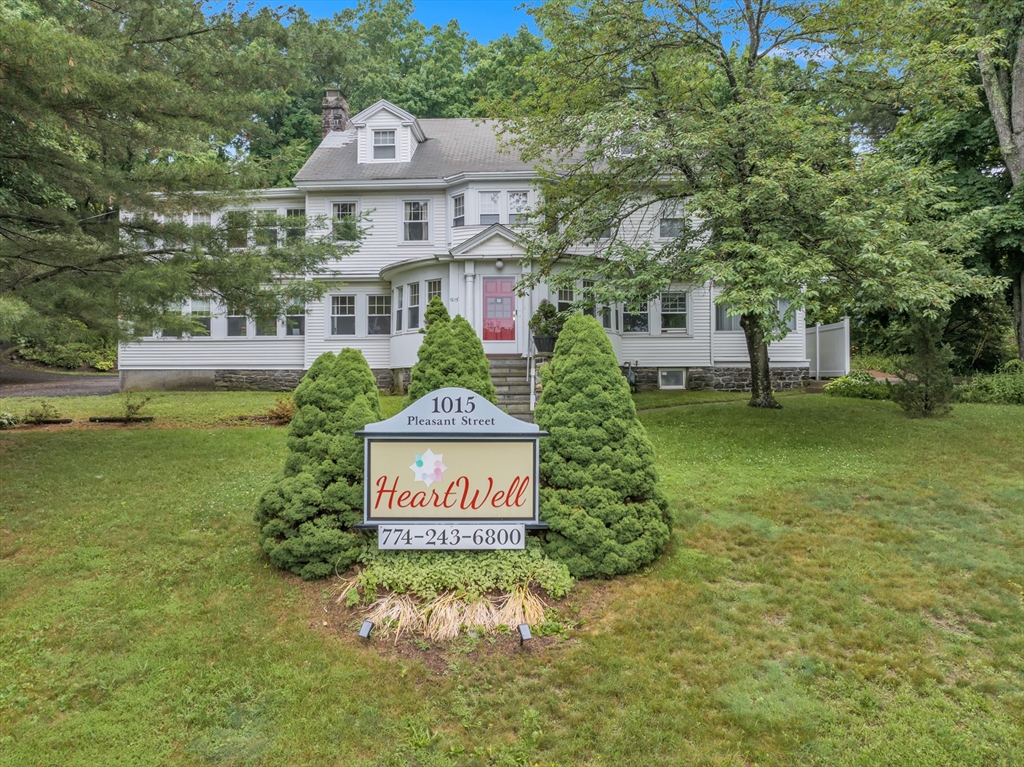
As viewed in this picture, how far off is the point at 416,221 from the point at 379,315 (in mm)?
3014

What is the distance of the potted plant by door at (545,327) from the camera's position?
13.4m

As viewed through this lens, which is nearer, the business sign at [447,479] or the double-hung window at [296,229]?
the business sign at [447,479]

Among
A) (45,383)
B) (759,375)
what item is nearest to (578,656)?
(759,375)

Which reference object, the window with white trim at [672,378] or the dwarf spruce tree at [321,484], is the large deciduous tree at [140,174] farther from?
the window with white trim at [672,378]

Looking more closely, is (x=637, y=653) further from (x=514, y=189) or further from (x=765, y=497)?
(x=514, y=189)

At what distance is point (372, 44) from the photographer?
34500mm

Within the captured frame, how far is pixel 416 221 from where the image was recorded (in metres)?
17.6

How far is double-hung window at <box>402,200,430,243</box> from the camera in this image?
17.6m

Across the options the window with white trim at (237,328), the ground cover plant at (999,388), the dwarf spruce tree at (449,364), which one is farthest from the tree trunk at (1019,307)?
the window with white trim at (237,328)

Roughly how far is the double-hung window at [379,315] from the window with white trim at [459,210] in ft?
9.99

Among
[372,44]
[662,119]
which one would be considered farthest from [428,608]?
[372,44]

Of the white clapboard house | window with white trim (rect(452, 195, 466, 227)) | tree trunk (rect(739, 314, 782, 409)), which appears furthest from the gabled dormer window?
tree trunk (rect(739, 314, 782, 409))

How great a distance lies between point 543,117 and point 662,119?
2.58m

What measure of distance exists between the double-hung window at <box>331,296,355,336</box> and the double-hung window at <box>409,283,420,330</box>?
7.62ft
